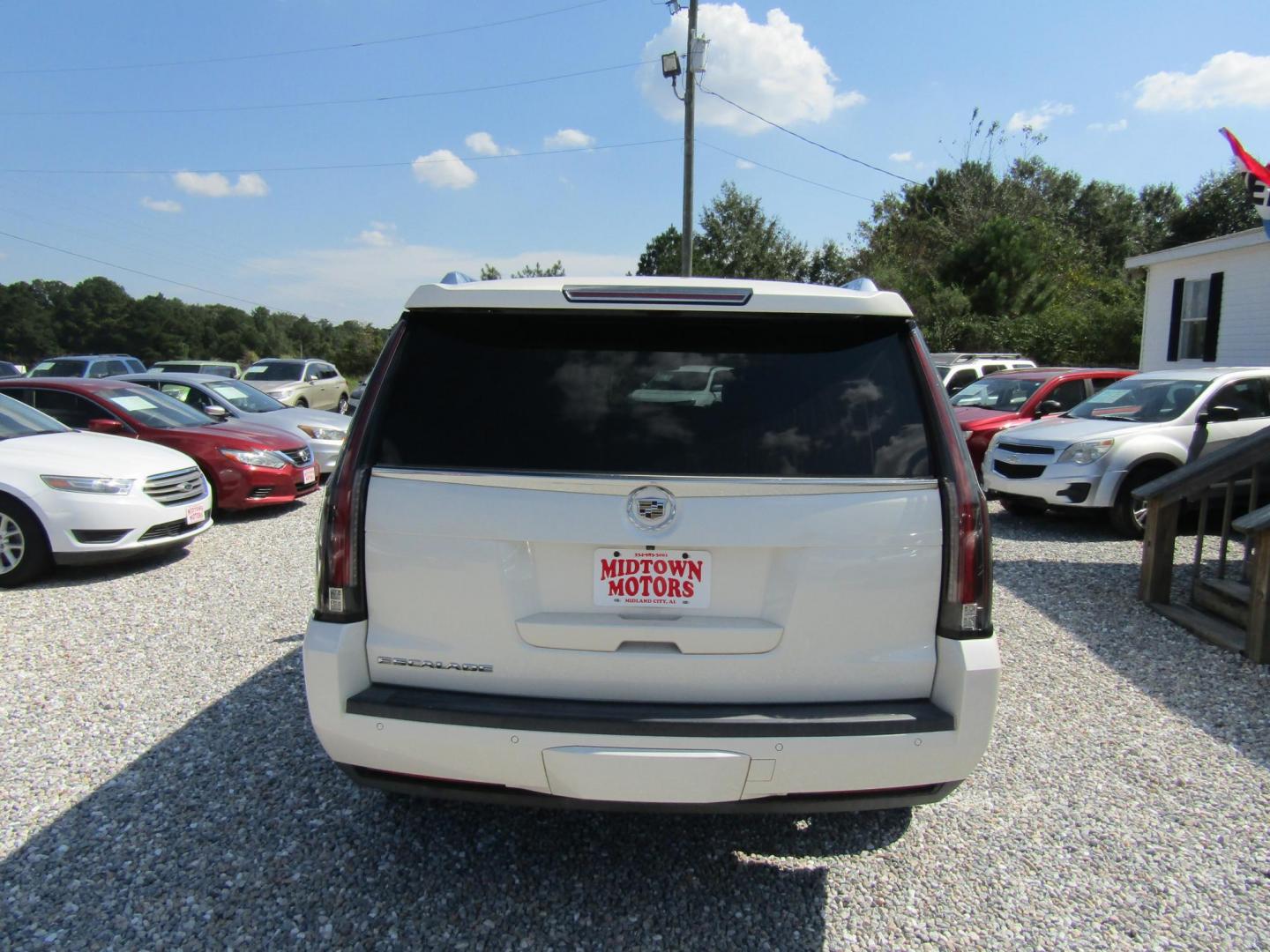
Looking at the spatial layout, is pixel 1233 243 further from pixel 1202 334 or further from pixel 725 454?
pixel 725 454

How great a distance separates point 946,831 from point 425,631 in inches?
84.2

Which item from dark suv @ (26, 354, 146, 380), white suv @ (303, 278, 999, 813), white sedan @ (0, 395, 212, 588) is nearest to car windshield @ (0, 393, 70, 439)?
white sedan @ (0, 395, 212, 588)

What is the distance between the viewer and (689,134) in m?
21.1

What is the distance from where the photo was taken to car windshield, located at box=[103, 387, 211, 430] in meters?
9.18

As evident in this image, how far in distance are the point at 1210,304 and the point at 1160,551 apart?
37.6ft

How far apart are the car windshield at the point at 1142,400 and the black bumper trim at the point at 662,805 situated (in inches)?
321

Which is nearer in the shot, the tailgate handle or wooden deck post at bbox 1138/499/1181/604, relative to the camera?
the tailgate handle

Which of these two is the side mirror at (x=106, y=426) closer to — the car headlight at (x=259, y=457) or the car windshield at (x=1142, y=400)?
the car headlight at (x=259, y=457)

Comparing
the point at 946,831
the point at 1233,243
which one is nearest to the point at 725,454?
the point at 946,831

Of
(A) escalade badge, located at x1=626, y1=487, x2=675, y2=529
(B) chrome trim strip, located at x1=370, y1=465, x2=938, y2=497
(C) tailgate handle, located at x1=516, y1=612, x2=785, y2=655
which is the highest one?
(B) chrome trim strip, located at x1=370, y1=465, x2=938, y2=497

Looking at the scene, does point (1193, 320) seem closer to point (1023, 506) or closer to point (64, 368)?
point (1023, 506)

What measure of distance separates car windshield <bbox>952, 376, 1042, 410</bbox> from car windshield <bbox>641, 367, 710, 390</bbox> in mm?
10768

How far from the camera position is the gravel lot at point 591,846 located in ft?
8.51

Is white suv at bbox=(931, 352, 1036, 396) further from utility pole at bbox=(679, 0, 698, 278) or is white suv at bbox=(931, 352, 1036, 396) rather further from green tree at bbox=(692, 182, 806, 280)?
green tree at bbox=(692, 182, 806, 280)
